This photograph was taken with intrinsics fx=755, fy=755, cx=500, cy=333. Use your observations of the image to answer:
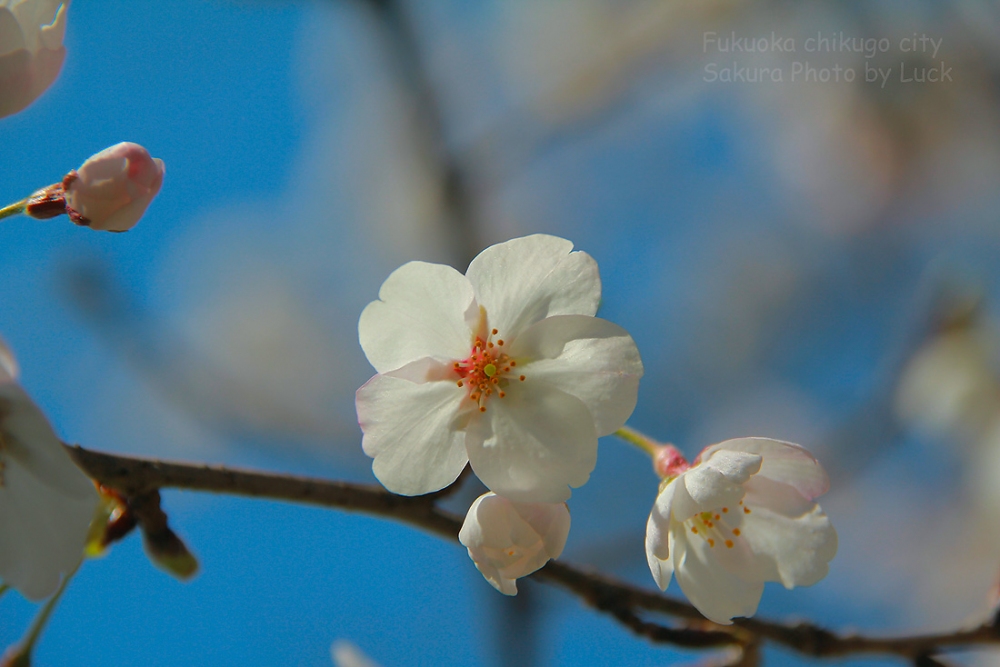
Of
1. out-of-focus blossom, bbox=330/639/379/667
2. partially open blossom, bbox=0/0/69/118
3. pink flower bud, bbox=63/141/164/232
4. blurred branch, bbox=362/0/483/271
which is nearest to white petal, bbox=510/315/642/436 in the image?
pink flower bud, bbox=63/141/164/232

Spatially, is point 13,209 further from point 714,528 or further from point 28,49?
point 714,528

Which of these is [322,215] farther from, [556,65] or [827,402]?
[827,402]

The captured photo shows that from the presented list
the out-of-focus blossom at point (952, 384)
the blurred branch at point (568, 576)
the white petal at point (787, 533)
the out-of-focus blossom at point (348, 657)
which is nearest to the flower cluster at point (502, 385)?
the blurred branch at point (568, 576)

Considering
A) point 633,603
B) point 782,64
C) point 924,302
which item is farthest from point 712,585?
point 782,64

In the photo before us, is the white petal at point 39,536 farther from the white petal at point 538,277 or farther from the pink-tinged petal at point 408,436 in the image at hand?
the white petal at point 538,277

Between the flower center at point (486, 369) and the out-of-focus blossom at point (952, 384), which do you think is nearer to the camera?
the flower center at point (486, 369)

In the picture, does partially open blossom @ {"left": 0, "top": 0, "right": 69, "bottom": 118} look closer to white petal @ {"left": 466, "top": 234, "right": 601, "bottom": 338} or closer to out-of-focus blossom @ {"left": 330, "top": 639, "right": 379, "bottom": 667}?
white petal @ {"left": 466, "top": 234, "right": 601, "bottom": 338}
